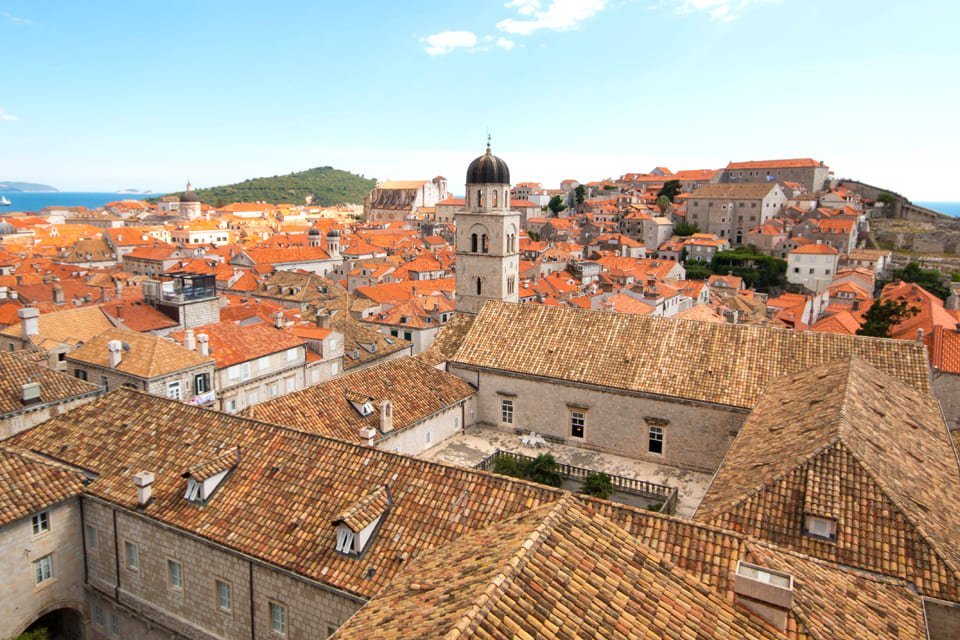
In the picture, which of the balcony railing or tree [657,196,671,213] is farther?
tree [657,196,671,213]

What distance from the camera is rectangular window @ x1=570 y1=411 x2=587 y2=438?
28.5 m

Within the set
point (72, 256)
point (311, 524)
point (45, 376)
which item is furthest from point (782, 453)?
point (72, 256)

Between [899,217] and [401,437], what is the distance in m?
128

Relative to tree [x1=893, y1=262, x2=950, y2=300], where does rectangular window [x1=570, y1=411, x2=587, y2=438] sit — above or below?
below

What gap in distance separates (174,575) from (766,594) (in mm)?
14723

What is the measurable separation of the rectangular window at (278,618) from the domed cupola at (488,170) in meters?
28.2

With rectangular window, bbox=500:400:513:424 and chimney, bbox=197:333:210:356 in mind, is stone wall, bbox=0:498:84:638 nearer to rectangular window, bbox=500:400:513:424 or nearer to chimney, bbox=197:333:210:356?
chimney, bbox=197:333:210:356

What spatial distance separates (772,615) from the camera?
383 inches

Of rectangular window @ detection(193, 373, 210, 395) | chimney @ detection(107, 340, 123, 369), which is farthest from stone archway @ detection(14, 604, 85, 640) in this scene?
rectangular window @ detection(193, 373, 210, 395)

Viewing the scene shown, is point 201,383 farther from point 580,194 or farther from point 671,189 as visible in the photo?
point 580,194

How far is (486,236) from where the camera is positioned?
3856cm

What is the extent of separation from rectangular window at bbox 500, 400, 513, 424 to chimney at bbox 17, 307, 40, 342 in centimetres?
2640

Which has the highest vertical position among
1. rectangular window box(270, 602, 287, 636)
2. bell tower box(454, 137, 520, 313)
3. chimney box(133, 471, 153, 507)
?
bell tower box(454, 137, 520, 313)

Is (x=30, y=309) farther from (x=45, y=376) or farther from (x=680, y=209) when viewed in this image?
(x=680, y=209)
